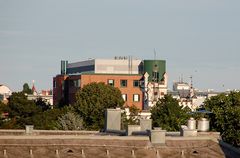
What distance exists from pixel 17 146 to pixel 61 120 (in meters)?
97.4

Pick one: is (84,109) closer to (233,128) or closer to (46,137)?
(233,128)

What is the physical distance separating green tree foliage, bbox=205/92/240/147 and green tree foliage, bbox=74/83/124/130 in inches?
1260

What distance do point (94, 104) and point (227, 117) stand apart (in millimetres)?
64061

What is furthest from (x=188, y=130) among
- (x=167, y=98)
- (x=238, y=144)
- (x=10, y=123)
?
(x=10, y=123)

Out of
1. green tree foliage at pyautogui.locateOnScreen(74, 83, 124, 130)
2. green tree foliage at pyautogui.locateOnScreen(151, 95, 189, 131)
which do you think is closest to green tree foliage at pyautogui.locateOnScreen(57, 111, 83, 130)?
green tree foliage at pyautogui.locateOnScreen(74, 83, 124, 130)

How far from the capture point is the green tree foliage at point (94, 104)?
179 m

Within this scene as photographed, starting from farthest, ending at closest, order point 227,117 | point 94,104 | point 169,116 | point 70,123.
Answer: point 94,104 → point 70,123 → point 169,116 → point 227,117

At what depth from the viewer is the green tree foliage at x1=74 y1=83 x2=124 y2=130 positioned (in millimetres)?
178600

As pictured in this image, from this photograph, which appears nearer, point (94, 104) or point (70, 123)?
point (70, 123)

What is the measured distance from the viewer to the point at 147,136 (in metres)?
69.2

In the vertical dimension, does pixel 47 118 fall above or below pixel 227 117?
above

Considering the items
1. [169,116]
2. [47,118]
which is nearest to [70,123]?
[169,116]

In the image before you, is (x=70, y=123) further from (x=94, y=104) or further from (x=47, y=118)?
(x=94, y=104)

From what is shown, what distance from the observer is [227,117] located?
127125 mm
